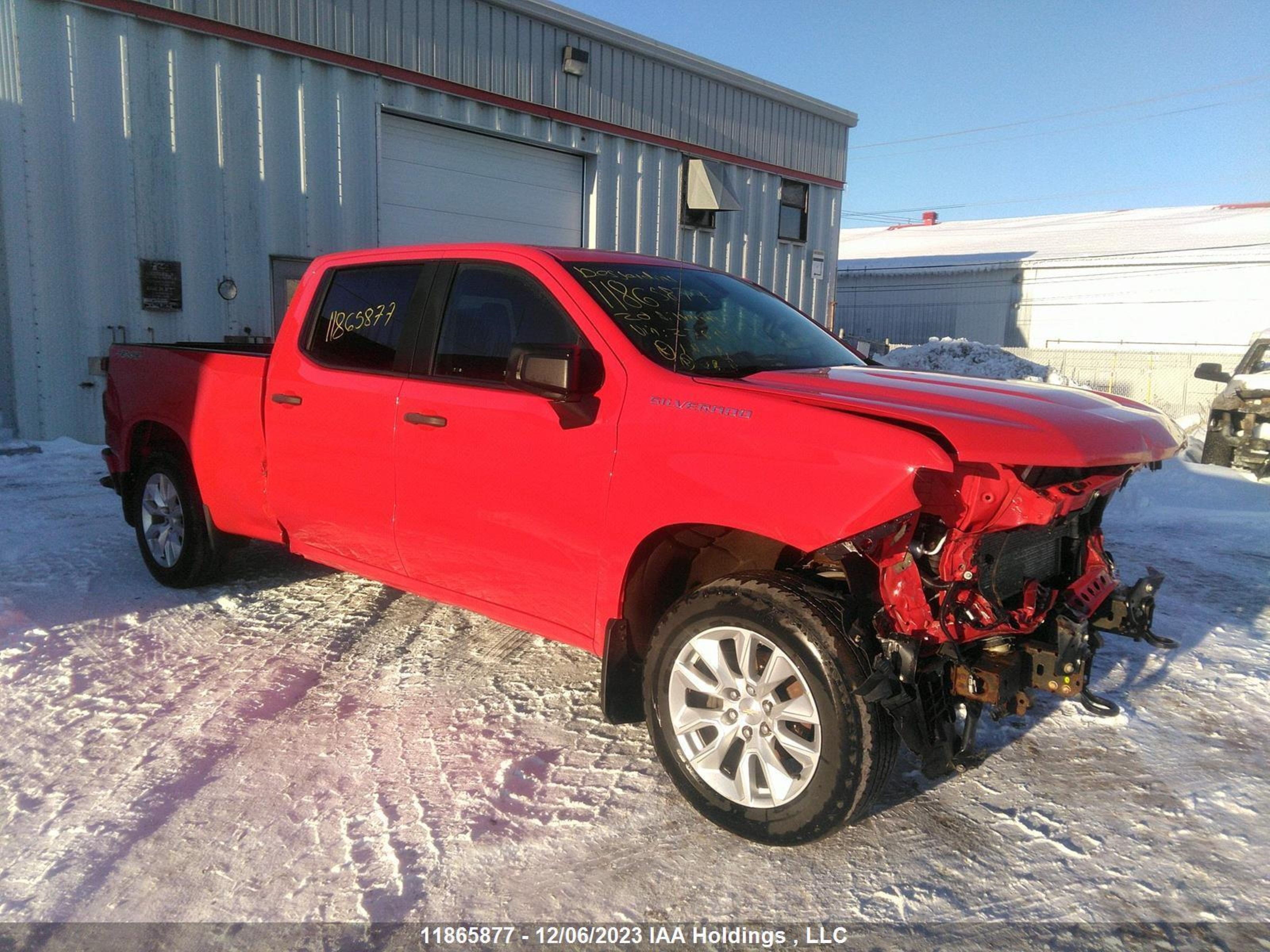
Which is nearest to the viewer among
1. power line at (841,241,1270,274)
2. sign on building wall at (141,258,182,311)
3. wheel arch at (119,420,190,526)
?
wheel arch at (119,420,190,526)

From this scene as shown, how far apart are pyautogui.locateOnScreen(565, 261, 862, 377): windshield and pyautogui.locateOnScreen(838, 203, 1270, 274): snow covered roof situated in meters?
28.6

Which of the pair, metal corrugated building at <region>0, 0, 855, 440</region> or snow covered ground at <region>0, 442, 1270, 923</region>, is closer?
snow covered ground at <region>0, 442, 1270, 923</region>

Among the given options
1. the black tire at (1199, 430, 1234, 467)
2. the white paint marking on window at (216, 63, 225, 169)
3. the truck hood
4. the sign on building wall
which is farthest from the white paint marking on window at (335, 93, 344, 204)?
the black tire at (1199, 430, 1234, 467)

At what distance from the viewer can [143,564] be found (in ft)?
19.9

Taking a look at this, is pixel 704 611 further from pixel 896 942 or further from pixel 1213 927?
pixel 1213 927

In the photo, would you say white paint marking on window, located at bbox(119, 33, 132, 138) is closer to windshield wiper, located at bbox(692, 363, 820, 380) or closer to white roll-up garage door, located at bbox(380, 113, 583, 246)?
white roll-up garage door, located at bbox(380, 113, 583, 246)

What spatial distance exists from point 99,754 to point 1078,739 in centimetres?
384

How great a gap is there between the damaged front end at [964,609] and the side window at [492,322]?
1.48m

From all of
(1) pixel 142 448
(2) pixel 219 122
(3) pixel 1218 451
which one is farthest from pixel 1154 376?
(1) pixel 142 448

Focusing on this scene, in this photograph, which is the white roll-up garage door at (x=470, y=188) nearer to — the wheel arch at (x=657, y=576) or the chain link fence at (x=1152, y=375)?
the chain link fence at (x=1152, y=375)

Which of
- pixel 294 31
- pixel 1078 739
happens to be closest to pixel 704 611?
pixel 1078 739

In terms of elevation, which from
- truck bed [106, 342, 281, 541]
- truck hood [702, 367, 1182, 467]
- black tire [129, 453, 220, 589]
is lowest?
black tire [129, 453, 220, 589]

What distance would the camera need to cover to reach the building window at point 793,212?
56.2 ft

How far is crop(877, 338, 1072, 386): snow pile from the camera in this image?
591 inches
